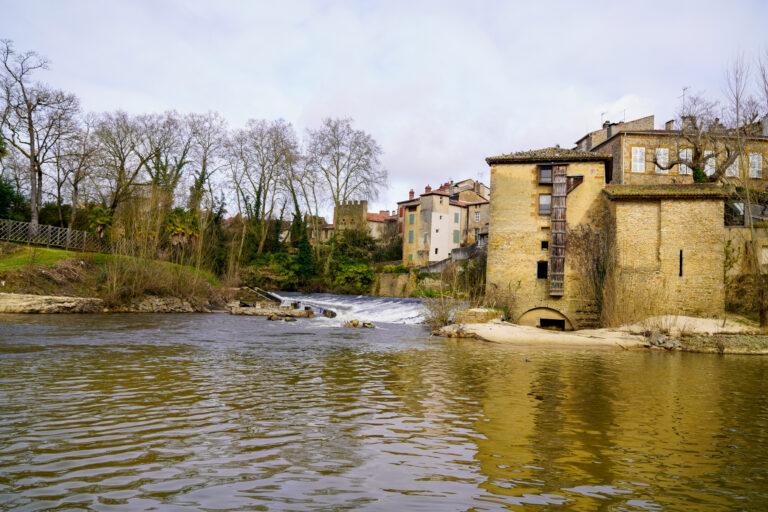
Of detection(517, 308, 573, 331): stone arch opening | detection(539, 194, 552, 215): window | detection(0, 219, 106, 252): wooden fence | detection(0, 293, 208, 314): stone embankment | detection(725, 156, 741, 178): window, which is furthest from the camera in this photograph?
detection(725, 156, 741, 178): window

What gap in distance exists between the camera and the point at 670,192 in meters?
22.1

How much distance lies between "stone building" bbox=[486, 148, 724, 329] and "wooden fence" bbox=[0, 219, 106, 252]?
21236 mm

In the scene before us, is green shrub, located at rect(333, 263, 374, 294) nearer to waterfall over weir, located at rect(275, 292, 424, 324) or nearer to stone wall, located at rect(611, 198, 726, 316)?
waterfall over weir, located at rect(275, 292, 424, 324)

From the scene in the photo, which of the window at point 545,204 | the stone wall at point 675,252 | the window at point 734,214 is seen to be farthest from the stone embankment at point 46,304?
the window at point 734,214

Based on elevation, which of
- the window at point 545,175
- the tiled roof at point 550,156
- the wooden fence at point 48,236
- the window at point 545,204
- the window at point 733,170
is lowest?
the wooden fence at point 48,236

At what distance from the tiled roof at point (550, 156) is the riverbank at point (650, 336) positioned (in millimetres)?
8971

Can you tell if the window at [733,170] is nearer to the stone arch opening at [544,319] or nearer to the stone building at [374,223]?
the stone arch opening at [544,319]

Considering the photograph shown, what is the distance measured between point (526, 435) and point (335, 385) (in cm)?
363

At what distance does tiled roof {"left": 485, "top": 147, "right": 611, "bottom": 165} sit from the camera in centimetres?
2511

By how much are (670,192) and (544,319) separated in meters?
7.83

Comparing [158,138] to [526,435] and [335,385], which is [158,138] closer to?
[335,385]

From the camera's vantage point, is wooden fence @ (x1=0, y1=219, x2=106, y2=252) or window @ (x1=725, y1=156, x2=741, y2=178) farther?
window @ (x1=725, y1=156, x2=741, y2=178)

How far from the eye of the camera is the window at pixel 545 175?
25562mm

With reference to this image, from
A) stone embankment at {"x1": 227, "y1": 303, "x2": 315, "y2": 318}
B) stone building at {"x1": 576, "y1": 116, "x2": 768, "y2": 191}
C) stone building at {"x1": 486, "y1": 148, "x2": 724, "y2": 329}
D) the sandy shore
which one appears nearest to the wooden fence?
stone embankment at {"x1": 227, "y1": 303, "x2": 315, "y2": 318}
